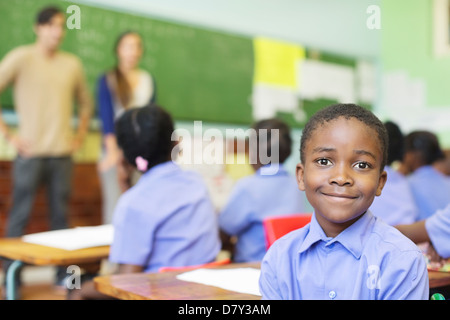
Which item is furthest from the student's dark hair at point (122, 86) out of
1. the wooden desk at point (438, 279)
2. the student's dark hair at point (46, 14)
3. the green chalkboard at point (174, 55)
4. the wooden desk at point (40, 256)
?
the wooden desk at point (438, 279)

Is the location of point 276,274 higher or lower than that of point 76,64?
lower

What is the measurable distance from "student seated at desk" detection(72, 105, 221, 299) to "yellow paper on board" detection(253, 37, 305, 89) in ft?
12.7

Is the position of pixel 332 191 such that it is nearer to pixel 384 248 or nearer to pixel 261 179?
pixel 384 248

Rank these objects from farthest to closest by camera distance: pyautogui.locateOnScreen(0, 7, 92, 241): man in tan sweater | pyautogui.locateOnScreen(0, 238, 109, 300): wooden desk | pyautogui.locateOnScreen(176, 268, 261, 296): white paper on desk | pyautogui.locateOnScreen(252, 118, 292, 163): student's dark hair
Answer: pyautogui.locateOnScreen(0, 7, 92, 241): man in tan sweater → pyautogui.locateOnScreen(252, 118, 292, 163): student's dark hair → pyautogui.locateOnScreen(0, 238, 109, 300): wooden desk → pyautogui.locateOnScreen(176, 268, 261, 296): white paper on desk

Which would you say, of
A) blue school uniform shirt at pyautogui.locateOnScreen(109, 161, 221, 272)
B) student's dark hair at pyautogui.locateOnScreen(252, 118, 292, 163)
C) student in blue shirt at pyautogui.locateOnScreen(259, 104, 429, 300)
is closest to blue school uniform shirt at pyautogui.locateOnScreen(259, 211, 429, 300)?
student in blue shirt at pyautogui.locateOnScreen(259, 104, 429, 300)

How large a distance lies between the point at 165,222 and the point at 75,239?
589 millimetres

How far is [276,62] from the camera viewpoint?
5.77m

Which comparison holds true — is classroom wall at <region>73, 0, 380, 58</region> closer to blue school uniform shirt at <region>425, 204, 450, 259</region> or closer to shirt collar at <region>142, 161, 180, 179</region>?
shirt collar at <region>142, 161, 180, 179</region>

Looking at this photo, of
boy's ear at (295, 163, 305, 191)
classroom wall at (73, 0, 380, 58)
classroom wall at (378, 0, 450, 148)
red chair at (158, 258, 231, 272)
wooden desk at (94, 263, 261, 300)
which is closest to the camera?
boy's ear at (295, 163, 305, 191)

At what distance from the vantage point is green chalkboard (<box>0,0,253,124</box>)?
13.3 feet

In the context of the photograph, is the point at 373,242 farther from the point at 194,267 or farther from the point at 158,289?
the point at 194,267
